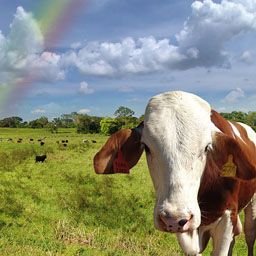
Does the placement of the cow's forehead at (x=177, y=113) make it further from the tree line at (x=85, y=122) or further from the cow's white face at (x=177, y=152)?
the tree line at (x=85, y=122)

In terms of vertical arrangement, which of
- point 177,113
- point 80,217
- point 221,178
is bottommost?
point 80,217

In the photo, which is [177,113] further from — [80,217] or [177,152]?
[80,217]

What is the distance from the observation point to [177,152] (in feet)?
14.3

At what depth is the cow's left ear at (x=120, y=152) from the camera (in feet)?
16.3

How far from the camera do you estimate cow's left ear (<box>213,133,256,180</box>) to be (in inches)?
187

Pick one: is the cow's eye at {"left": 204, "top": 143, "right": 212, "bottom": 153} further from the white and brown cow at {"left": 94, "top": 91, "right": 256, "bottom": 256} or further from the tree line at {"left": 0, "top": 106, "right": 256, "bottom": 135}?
the tree line at {"left": 0, "top": 106, "right": 256, "bottom": 135}

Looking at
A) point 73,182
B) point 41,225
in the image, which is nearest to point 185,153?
point 41,225

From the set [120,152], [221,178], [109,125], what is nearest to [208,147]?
[221,178]

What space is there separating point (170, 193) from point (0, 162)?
2382 cm

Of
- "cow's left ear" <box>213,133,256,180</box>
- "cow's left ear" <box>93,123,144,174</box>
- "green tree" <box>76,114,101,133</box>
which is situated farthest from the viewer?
"green tree" <box>76,114,101,133</box>

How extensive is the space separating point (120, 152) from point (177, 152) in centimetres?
90

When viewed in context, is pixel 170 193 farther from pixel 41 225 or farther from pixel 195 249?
pixel 41 225

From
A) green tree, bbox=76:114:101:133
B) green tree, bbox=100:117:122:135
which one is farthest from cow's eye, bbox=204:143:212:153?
green tree, bbox=76:114:101:133

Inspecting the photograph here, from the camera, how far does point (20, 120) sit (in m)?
133
